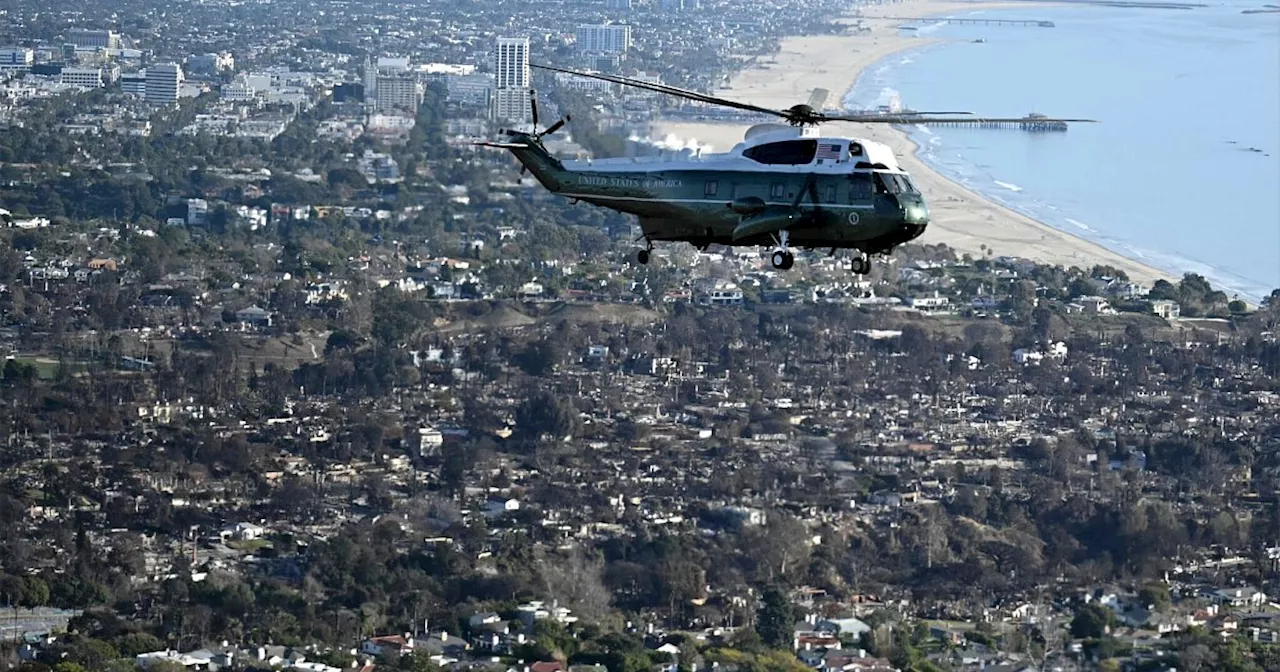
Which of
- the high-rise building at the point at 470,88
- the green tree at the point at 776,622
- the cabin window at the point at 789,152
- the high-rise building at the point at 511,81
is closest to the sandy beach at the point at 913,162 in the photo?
the high-rise building at the point at 511,81

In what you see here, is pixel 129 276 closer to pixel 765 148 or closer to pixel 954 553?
pixel 954 553

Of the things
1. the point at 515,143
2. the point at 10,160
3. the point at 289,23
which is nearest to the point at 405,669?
the point at 515,143

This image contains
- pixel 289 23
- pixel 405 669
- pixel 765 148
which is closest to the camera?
pixel 765 148

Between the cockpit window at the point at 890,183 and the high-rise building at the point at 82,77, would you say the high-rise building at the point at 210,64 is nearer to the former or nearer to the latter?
the high-rise building at the point at 82,77

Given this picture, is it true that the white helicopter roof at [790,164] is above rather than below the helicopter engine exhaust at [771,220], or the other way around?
above

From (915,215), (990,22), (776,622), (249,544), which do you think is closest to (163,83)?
(990,22)

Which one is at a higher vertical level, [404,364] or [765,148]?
[765,148]

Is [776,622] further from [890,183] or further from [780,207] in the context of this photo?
[890,183]
